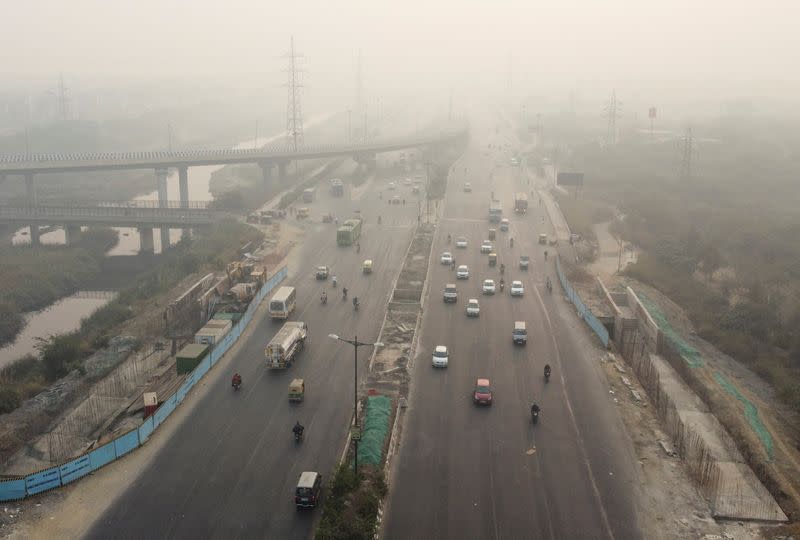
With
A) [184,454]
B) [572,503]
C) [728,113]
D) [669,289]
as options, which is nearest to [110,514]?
[184,454]

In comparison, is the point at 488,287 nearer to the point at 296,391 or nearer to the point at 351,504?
the point at 296,391

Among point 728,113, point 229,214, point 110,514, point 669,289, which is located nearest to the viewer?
point 110,514

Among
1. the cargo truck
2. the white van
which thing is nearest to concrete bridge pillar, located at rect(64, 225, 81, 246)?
the cargo truck

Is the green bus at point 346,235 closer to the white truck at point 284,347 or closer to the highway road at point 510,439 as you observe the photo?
the highway road at point 510,439

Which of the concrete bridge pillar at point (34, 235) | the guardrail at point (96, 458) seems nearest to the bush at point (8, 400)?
the guardrail at point (96, 458)

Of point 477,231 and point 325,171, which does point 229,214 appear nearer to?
point 477,231

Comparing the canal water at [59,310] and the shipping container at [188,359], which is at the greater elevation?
the shipping container at [188,359]
